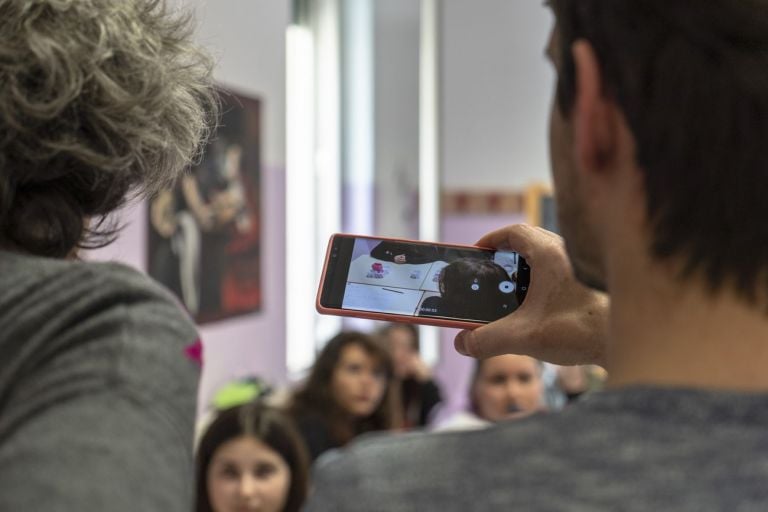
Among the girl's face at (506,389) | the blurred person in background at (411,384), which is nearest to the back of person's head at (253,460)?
the girl's face at (506,389)

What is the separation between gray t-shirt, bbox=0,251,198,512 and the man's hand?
0.34 metres

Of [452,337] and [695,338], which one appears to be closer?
[695,338]

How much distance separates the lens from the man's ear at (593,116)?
23.0 inches

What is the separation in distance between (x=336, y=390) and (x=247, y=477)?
1.27 m

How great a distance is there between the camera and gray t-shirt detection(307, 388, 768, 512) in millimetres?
530

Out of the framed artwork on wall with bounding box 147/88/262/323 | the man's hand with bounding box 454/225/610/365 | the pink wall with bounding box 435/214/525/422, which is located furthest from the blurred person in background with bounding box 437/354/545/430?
the man's hand with bounding box 454/225/610/365

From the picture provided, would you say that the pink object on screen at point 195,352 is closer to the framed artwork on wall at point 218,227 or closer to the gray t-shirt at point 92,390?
the gray t-shirt at point 92,390

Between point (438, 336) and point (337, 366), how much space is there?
8.10 ft

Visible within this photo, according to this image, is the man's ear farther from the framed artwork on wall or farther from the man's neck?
the framed artwork on wall

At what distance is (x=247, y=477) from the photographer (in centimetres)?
258

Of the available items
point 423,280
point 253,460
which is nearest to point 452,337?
point 253,460

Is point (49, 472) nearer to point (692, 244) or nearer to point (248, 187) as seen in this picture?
point (692, 244)

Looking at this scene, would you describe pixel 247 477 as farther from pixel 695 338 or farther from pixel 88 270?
pixel 695 338

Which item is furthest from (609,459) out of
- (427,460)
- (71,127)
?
(71,127)
